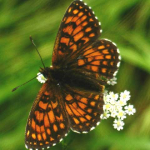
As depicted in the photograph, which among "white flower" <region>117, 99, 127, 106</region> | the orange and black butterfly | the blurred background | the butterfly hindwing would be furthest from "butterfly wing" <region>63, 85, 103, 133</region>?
the blurred background

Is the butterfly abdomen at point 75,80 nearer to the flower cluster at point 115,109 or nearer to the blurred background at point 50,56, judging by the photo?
the flower cluster at point 115,109

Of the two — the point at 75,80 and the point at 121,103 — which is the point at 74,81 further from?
the point at 121,103

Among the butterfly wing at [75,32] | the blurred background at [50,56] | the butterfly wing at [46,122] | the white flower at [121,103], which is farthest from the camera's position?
the blurred background at [50,56]

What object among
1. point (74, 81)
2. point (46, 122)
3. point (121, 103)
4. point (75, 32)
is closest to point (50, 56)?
point (75, 32)

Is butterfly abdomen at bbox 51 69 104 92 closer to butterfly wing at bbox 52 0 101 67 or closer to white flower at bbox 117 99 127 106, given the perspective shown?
butterfly wing at bbox 52 0 101 67

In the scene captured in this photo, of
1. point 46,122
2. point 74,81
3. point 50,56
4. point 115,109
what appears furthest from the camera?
point 50,56

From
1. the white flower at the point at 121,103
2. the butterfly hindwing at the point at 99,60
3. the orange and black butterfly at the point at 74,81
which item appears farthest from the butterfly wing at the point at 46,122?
the white flower at the point at 121,103

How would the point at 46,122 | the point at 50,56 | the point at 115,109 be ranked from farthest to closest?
the point at 50,56
the point at 115,109
the point at 46,122

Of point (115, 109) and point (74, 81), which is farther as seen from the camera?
point (115, 109)
